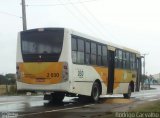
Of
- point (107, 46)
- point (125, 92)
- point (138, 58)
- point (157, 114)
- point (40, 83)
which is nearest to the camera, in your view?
point (157, 114)

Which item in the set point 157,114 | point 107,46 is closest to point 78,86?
point 107,46

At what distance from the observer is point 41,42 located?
20.2 meters

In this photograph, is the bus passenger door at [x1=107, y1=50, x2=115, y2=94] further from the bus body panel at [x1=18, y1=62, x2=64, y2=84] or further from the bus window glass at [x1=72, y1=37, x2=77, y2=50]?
the bus body panel at [x1=18, y1=62, x2=64, y2=84]

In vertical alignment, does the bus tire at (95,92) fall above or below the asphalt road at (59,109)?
above

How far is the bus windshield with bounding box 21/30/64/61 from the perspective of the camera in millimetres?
19906

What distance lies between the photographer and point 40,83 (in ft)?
65.4

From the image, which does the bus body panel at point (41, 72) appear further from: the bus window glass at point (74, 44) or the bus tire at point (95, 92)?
the bus tire at point (95, 92)

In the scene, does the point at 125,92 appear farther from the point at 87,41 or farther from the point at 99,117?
the point at 99,117

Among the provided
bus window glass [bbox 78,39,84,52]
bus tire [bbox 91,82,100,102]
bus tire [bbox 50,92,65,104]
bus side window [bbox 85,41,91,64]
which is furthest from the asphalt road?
bus window glass [bbox 78,39,84,52]

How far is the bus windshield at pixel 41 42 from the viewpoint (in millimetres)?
19906

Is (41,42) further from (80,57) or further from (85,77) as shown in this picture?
(85,77)

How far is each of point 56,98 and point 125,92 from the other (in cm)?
647

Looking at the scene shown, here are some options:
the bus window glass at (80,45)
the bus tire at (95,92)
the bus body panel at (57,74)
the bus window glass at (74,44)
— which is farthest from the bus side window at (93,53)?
the bus window glass at (74,44)

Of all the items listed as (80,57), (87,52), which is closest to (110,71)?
(87,52)
